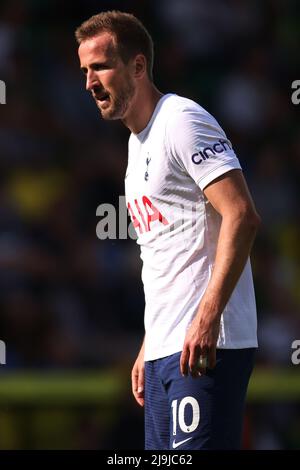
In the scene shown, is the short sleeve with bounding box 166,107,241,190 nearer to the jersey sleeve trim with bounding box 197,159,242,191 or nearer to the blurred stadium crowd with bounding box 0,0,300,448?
the jersey sleeve trim with bounding box 197,159,242,191

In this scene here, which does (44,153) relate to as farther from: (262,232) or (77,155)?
(262,232)

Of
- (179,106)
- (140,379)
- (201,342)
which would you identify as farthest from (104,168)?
(201,342)

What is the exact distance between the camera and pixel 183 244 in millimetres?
A: 3559

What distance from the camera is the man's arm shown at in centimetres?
327

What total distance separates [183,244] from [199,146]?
1.08ft

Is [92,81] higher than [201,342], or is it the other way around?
[92,81]

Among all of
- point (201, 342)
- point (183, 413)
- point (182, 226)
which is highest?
point (182, 226)

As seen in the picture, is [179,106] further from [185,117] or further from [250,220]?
[250,220]

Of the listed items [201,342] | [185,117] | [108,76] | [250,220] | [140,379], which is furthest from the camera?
[140,379]

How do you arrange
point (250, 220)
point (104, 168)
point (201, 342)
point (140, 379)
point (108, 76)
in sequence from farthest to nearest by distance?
point (104, 168)
point (140, 379)
point (108, 76)
point (250, 220)
point (201, 342)

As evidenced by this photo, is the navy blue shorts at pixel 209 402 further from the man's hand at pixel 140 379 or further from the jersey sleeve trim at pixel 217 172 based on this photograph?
the jersey sleeve trim at pixel 217 172

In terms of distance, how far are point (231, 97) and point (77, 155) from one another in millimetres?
1597

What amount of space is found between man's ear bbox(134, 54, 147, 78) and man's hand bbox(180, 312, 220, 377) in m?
0.95
